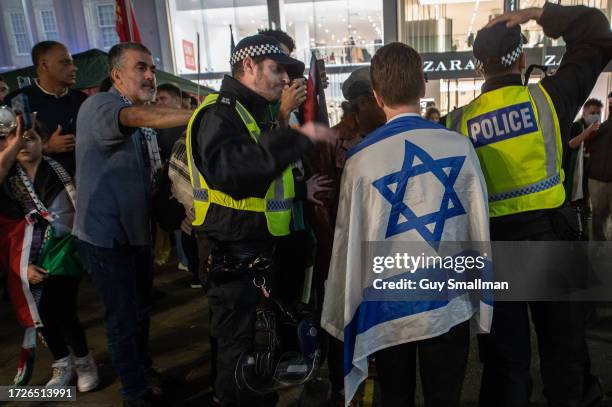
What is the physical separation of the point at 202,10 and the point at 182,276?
10819 millimetres

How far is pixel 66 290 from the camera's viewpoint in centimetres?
285

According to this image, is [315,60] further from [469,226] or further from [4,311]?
[4,311]

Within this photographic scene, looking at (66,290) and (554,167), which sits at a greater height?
(554,167)

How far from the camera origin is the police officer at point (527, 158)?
186 centimetres

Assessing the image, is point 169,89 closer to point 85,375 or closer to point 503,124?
point 85,375

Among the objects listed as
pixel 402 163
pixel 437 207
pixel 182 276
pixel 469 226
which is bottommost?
pixel 182 276

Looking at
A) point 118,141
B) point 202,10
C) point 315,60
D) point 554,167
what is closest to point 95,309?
point 118,141

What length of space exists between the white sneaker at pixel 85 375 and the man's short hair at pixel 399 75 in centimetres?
270

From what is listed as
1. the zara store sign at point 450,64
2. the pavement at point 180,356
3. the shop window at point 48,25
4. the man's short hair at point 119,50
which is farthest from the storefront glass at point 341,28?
the man's short hair at point 119,50

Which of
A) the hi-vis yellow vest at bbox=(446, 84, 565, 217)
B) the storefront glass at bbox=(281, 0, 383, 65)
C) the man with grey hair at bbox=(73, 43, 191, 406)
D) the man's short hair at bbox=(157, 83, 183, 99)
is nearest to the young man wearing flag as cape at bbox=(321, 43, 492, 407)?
the hi-vis yellow vest at bbox=(446, 84, 565, 217)

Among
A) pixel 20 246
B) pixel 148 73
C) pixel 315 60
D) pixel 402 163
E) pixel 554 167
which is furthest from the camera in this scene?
pixel 20 246

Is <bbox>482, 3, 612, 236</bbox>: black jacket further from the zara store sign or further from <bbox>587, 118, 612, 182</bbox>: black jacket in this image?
the zara store sign

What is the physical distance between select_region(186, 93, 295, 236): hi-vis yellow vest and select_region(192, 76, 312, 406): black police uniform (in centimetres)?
3

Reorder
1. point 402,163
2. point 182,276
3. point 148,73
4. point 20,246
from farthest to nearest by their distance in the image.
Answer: point 182,276, point 20,246, point 148,73, point 402,163
